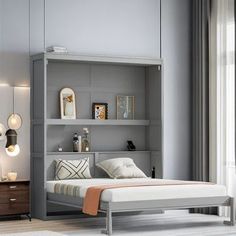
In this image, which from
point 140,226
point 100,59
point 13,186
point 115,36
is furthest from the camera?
point 115,36

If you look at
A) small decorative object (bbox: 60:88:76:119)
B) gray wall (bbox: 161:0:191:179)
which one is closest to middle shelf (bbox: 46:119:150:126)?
small decorative object (bbox: 60:88:76:119)

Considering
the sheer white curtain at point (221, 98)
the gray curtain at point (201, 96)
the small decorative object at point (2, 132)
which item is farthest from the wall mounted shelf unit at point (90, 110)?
the sheer white curtain at point (221, 98)

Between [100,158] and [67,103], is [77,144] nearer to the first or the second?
[100,158]

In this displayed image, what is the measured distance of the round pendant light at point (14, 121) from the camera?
1027 centimetres

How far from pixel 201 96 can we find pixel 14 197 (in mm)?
2958

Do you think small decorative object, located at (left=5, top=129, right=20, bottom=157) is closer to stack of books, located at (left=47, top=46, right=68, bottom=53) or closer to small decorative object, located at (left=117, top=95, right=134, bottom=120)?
stack of books, located at (left=47, top=46, right=68, bottom=53)

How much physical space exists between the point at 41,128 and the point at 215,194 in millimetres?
2326

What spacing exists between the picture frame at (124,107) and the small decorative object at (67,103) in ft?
2.29

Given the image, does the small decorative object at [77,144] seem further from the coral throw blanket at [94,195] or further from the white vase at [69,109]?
the coral throw blanket at [94,195]

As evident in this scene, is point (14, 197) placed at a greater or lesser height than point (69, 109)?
lesser

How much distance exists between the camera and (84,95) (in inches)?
425

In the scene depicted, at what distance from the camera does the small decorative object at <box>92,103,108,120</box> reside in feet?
35.4

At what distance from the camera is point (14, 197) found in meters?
9.97

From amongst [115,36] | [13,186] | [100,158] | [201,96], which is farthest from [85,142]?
[201,96]
